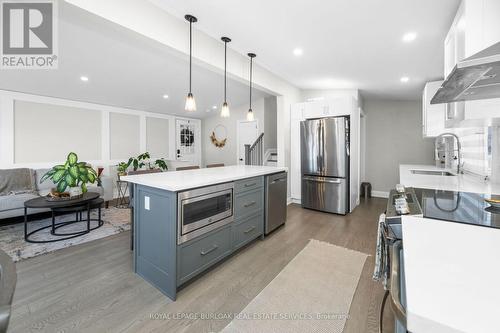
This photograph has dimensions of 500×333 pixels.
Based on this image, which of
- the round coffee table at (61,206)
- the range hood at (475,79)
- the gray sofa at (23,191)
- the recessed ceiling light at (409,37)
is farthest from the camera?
the gray sofa at (23,191)

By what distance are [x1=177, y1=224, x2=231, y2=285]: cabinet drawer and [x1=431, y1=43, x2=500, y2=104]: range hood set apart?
6.70 ft

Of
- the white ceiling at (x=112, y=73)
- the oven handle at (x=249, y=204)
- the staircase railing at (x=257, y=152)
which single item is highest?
the white ceiling at (x=112, y=73)

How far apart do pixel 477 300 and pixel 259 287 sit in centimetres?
177

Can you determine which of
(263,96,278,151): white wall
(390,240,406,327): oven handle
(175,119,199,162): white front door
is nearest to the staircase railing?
(263,96,278,151): white wall

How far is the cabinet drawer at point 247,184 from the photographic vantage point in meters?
2.43

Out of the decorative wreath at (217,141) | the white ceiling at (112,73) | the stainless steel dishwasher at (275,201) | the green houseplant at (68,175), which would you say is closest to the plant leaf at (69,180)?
the green houseplant at (68,175)

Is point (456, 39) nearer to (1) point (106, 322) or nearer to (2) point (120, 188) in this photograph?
(1) point (106, 322)

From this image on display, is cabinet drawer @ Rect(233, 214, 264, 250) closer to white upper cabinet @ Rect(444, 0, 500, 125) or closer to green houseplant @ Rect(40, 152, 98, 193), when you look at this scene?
white upper cabinet @ Rect(444, 0, 500, 125)

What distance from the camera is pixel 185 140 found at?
7.30 m

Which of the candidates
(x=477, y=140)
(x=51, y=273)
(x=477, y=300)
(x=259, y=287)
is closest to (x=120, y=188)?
(x=51, y=273)

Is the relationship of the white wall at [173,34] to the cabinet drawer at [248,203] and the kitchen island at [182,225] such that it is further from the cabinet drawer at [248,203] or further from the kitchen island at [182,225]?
the cabinet drawer at [248,203]

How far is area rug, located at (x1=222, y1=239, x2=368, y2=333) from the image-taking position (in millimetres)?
1531

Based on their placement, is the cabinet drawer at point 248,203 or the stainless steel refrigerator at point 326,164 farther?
the stainless steel refrigerator at point 326,164

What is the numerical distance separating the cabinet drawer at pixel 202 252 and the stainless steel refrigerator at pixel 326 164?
2.41 metres
